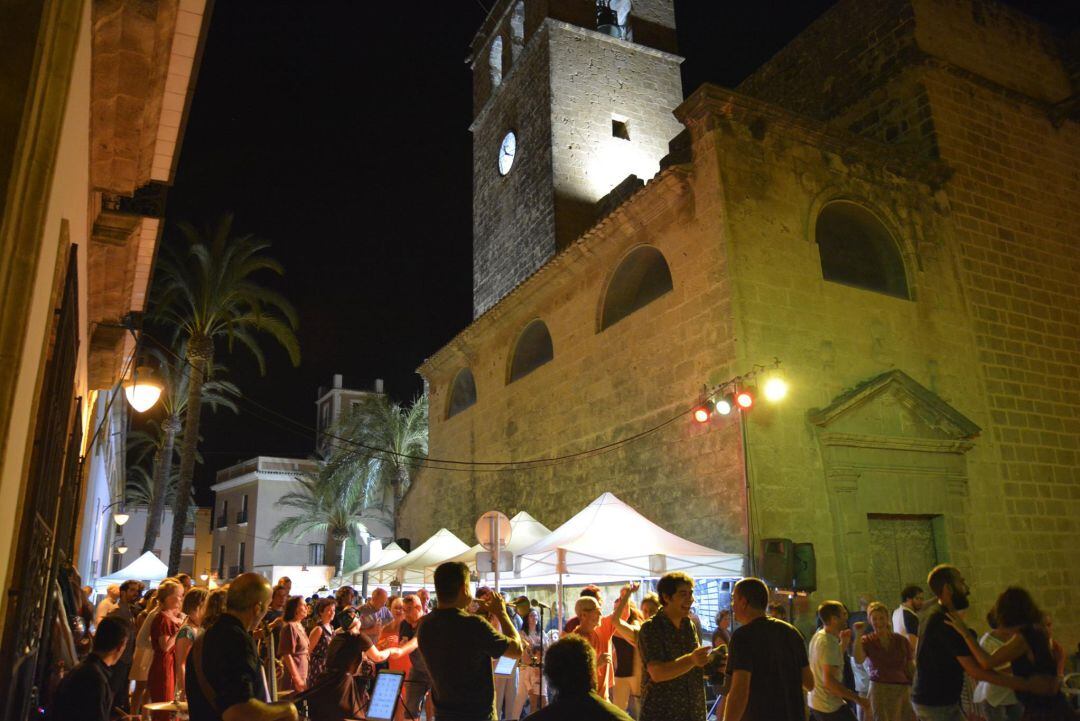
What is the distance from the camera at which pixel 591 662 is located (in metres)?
2.95

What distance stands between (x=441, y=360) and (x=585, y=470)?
7.83 meters

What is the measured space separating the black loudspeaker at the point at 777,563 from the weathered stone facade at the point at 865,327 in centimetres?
53

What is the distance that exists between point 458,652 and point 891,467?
30.0 feet

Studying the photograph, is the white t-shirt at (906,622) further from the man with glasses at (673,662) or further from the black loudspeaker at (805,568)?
the man with glasses at (673,662)

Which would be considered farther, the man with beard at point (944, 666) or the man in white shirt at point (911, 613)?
the man in white shirt at point (911, 613)

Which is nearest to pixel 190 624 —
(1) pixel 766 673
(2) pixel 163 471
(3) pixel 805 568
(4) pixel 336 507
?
(1) pixel 766 673

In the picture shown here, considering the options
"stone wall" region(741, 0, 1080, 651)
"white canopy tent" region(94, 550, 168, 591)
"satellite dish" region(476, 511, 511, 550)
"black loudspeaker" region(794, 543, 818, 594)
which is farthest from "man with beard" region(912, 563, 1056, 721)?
"white canopy tent" region(94, 550, 168, 591)

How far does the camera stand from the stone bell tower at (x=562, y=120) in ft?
66.5

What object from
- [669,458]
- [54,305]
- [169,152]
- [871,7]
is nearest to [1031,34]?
[871,7]

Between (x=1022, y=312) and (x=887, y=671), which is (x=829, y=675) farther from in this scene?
(x=1022, y=312)

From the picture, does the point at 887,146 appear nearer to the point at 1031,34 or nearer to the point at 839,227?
the point at 839,227

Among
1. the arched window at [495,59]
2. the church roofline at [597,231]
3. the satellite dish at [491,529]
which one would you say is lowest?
the satellite dish at [491,529]

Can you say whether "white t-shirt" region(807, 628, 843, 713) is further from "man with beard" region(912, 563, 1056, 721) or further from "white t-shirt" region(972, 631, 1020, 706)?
"man with beard" region(912, 563, 1056, 721)

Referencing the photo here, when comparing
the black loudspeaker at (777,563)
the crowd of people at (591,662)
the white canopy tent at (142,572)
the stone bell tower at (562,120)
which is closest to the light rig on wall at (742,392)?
the black loudspeaker at (777,563)
